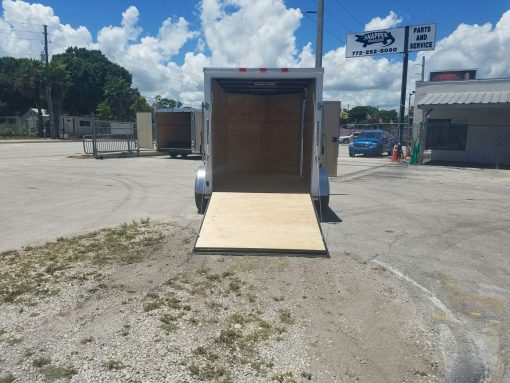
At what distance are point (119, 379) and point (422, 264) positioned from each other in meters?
4.41

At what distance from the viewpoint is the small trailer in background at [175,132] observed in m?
24.0

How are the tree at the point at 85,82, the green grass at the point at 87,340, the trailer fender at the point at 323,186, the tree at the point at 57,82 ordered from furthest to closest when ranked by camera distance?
the tree at the point at 85,82, the tree at the point at 57,82, the trailer fender at the point at 323,186, the green grass at the point at 87,340

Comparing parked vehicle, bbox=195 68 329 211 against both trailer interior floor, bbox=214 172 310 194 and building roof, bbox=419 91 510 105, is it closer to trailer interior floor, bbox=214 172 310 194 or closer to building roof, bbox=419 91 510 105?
trailer interior floor, bbox=214 172 310 194

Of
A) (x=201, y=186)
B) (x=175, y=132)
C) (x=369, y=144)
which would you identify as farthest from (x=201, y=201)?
(x=369, y=144)

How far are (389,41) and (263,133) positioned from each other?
23776mm

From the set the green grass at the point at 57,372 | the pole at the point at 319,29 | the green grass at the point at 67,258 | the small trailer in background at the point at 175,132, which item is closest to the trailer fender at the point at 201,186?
the green grass at the point at 67,258

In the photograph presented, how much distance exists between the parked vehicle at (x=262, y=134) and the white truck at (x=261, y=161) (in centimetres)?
2

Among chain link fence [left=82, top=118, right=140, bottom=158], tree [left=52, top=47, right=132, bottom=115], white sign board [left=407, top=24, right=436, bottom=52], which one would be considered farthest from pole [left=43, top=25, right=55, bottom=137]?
white sign board [left=407, top=24, right=436, bottom=52]

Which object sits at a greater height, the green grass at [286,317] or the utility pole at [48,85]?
the utility pole at [48,85]

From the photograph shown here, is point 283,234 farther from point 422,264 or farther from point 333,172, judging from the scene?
point 333,172

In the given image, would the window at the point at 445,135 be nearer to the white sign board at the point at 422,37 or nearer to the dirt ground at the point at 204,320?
the white sign board at the point at 422,37

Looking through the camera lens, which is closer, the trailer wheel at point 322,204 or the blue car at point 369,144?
the trailer wheel at point 322,204

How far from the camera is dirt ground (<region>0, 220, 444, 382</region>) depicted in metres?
3.24

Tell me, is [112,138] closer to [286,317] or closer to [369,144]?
[369,144]
